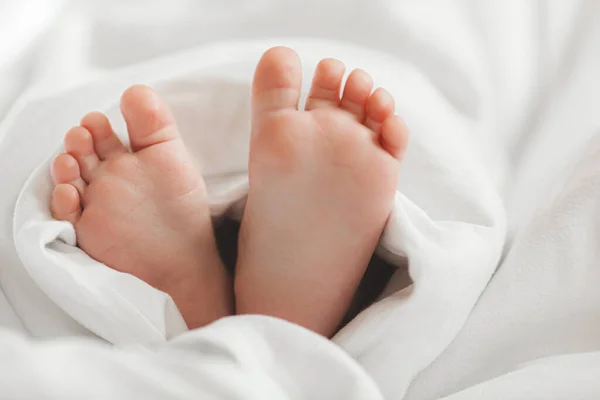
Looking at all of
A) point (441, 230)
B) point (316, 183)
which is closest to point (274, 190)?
point (316, 183)

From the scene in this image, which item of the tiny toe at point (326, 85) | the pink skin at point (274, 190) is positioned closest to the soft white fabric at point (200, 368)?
the pink skin at point (274, 190)

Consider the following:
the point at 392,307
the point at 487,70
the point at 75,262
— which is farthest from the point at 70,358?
the point at 487,70

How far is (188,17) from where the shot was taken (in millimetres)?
719

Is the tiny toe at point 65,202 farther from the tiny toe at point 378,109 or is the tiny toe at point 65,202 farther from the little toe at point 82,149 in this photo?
the tiny toe at point 378,109

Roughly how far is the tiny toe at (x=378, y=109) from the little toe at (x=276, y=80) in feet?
0.22

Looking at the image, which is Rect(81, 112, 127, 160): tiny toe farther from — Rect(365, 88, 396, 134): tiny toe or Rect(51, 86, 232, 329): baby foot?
Rect(365, 88, 396, 134): tiny toe

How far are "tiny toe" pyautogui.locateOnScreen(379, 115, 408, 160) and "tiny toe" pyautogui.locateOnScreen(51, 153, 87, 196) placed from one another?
267 mm

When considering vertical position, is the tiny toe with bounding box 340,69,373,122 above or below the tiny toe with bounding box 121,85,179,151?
above

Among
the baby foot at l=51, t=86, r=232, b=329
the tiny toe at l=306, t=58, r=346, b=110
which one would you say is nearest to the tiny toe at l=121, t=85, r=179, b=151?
the baby foot at l=51, t=86, r=232, b=329

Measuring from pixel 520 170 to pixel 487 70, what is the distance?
0.11 metres

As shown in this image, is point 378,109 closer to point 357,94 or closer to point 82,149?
point 357,94

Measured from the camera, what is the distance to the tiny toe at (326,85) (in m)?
0.59

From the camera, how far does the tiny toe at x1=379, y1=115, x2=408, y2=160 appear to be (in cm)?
57

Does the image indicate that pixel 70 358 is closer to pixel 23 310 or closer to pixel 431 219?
pixel 23 310
